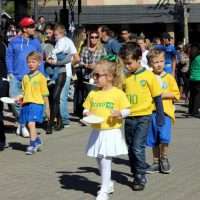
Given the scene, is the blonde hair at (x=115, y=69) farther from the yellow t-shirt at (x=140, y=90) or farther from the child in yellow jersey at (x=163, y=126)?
the child in yellow jersey at (x=163, y=126)

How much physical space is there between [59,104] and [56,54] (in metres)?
0.90

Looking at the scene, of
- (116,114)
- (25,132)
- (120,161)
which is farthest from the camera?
(25,132)

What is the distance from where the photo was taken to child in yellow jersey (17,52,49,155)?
10.3 metres

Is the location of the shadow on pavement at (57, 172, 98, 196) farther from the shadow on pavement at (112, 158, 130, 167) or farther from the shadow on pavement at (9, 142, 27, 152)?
the shadow on pavement at (9, 142, 27, 152)

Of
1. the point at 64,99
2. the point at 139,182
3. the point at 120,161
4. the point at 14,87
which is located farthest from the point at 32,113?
the point at 139,182

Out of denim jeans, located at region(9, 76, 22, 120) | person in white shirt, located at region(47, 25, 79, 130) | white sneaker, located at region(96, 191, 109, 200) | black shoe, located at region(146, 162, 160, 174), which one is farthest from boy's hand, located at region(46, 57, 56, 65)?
white sneaker, located at region(96, 191, 109, 200)

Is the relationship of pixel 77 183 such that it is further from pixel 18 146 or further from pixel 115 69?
pixel 18 146

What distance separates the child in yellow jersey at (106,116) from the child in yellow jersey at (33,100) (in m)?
2.95

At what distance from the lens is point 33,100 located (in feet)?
34.2

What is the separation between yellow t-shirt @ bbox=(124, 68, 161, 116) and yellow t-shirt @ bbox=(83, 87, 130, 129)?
0.53 metres

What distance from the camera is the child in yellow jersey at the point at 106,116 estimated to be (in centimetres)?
731

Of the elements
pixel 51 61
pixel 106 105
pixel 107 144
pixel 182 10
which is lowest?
pixel 107 144

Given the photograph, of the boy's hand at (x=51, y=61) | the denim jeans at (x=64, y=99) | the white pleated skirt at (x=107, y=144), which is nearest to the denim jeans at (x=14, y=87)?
the boy's hand at (x=51, y=61)

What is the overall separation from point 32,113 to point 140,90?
2.81 metres
